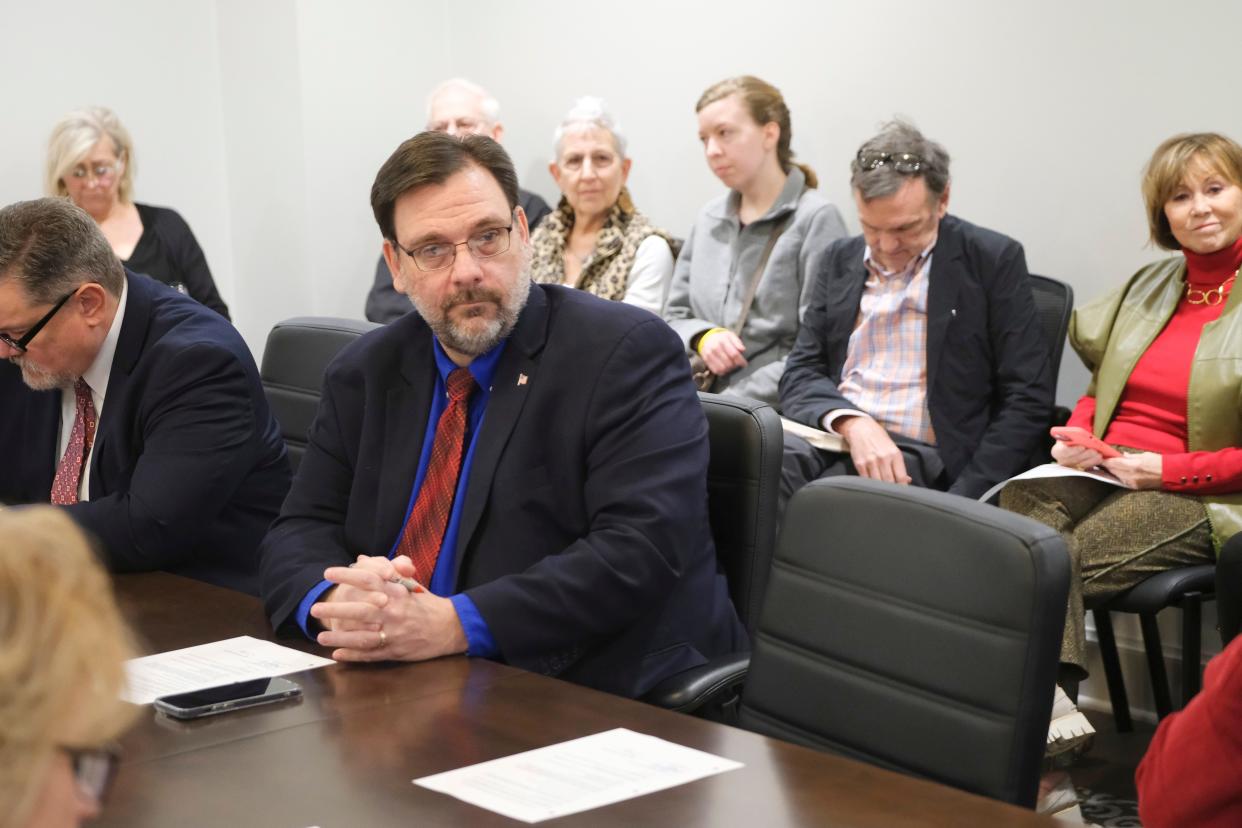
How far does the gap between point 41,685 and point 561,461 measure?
1.66m

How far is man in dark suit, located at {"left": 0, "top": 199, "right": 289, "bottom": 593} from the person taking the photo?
2.69 meters

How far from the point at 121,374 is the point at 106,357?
0.20 feet

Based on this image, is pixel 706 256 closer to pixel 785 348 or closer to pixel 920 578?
pixel 785 348

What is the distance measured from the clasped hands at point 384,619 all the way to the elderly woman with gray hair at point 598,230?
2775mm

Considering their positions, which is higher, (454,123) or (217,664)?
(454,123)

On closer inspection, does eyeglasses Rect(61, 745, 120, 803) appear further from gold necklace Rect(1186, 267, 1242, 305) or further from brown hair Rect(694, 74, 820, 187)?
brown hair Rect(694, 74, 820, 187)

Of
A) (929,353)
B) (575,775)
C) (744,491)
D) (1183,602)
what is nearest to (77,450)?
(744,491)

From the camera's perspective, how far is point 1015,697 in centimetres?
172

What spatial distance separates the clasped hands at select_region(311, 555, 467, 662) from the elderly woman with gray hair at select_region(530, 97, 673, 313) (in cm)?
277

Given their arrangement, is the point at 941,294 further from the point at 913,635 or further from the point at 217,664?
the point at 217,664

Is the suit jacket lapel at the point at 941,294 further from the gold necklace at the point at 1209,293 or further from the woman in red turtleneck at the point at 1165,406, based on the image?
the gold necklace at the point at 1209,293

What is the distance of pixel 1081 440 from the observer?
3426 millimetres

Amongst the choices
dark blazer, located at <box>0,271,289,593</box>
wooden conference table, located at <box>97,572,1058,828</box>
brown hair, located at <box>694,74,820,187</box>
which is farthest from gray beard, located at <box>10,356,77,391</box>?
brown hair, located at <box>694,74,820,187</box>

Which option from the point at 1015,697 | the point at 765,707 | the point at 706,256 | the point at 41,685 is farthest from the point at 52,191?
the point at 41,685
